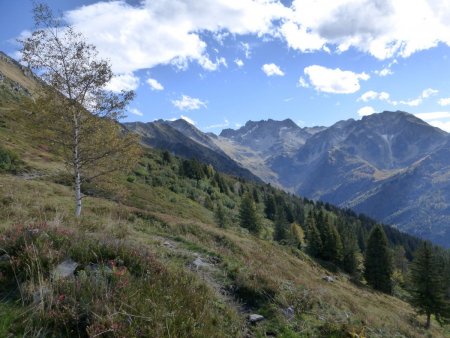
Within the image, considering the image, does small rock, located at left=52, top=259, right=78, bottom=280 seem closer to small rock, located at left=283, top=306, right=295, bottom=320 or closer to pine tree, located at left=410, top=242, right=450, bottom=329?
small rock, located at left=283, top=306, right=295, bottom=320

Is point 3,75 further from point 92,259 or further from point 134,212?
point 92,259

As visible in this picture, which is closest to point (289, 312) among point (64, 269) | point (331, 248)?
point (64, 269)

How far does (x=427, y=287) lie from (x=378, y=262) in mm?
19776

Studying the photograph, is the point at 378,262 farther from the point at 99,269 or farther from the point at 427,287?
the point at 99,269

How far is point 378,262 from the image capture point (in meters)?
69.8

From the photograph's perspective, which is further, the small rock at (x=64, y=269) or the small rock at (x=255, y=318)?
the small rock at (x=255, y=318)

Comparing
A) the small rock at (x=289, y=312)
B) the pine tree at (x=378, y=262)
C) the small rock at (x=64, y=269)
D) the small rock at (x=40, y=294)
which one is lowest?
the pine tree at (x=378, y=262)

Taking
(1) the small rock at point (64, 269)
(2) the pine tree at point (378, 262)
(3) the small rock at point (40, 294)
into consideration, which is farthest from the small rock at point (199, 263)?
(2) the pine tree at point (378, 262)

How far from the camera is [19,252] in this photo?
7480 mm

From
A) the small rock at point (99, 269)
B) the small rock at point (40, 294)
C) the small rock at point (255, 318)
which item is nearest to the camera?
the small rock at point (40, 294)

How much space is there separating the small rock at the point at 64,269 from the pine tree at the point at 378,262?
6982cm

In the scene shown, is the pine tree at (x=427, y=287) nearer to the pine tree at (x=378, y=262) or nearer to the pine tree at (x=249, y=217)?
the pine tree at (x=378, y=262)

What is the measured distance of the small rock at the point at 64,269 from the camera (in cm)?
705

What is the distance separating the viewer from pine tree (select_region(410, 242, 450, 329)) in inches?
1924
